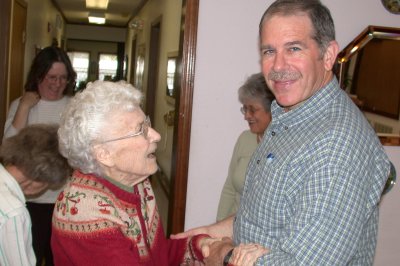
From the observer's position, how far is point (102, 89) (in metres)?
1.39

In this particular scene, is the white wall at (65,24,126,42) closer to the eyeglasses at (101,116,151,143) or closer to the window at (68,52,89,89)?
the window at (68,52,89,89)

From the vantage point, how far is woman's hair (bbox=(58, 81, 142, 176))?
1.34 metres

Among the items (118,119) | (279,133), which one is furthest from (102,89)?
(279,133)

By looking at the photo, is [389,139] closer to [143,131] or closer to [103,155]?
[143,131]

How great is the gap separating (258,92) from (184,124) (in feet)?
1.96

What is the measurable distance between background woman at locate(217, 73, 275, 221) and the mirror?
2.67 feet

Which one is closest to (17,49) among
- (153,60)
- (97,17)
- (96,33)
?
(153,60)

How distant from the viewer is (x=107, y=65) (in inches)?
627

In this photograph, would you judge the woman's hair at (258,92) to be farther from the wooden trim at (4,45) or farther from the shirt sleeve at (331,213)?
the wooden trim at (4,45)

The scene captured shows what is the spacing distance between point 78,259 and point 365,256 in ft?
2.68

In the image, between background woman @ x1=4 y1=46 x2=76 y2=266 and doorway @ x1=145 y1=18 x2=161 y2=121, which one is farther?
doorway @ x1=145 y1=18 x2=161 y2=121

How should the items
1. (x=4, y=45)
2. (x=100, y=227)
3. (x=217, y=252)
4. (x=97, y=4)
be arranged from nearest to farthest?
(x=100, y=227) → (x=217, y=252) → (x=4, y=45) → (x=97, y=4)

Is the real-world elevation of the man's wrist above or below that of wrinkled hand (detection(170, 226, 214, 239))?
above

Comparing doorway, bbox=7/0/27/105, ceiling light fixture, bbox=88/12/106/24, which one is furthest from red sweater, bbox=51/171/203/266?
ceiling light fixture, bbox=88/12/106/24
